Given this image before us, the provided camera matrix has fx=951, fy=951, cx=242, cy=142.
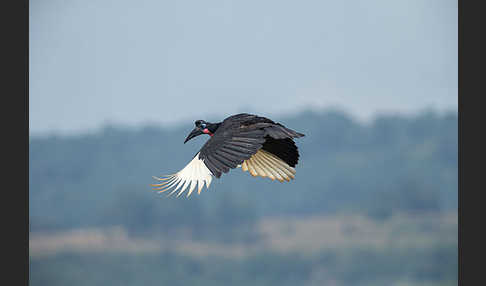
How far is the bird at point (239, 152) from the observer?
1271cm

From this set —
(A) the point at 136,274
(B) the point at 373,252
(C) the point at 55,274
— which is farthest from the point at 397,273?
(C) the point at 55,274

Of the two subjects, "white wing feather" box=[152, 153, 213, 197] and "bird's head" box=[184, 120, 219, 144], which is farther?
"bird's head" box=[184, 120, 219, 144]

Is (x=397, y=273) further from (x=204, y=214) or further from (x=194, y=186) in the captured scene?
(x=194, y=186)

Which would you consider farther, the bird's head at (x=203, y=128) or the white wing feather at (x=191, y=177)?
the bird's head at (x=203, y=128)

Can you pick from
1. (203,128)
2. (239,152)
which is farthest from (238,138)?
(203,128)

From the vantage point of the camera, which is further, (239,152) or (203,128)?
(203,128)

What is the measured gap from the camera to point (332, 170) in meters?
92.8

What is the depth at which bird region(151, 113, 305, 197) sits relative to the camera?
41.7ft

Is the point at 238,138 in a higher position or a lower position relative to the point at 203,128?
lower

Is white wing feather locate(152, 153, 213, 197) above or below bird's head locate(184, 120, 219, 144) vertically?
below

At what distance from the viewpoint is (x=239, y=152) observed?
42.3 feet

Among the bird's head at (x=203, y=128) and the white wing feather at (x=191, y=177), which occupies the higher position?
the bird's head at (x=203, y=128)

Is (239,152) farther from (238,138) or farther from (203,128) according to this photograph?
(203,128)

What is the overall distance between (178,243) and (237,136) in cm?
7022
